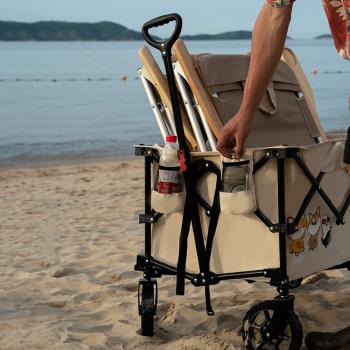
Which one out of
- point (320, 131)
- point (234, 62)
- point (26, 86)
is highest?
point (234, 62)

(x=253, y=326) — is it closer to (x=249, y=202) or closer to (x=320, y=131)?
(x=249, y=202)

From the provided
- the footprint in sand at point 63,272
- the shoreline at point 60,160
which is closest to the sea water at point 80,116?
the shoreline at point 60,160

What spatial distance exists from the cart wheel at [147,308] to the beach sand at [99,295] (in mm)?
57

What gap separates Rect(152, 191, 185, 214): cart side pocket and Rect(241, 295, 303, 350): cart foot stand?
22.1 inches

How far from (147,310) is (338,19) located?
174 centimetres

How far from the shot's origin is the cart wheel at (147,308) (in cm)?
377

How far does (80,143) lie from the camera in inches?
628

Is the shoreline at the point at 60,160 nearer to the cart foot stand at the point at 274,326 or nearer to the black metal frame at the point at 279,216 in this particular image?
the black metal frame at the point at 279,216

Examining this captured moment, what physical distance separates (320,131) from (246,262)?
1.27 meters

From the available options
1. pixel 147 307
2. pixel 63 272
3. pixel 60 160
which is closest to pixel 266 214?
pixel 147 307

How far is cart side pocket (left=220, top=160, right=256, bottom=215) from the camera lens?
3215mm

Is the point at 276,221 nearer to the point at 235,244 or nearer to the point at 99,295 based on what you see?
the point at 235,244

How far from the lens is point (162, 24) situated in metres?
3.57

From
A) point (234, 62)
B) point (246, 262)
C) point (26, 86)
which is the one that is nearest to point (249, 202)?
point (246, 262)
